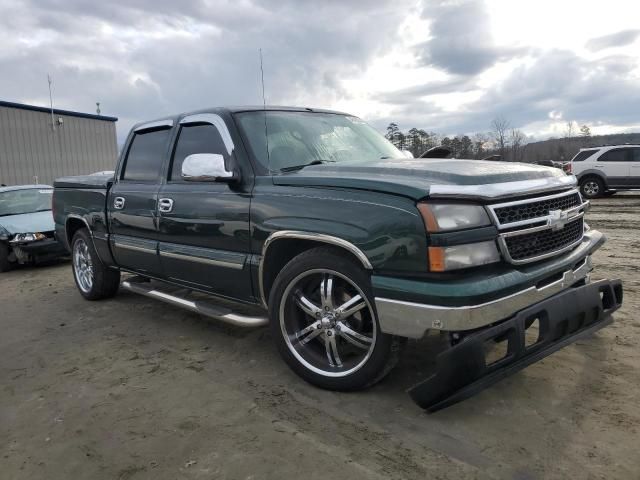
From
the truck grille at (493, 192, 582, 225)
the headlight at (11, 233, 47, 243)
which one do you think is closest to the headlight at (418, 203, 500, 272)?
the truck grille at (493, 192, 582, 225)

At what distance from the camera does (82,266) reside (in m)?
5.98

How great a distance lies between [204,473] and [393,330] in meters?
1.16

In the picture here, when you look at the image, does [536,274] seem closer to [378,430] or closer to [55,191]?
[378,430]

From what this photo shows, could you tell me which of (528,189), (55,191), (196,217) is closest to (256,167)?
(196,217)

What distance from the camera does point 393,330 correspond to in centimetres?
265

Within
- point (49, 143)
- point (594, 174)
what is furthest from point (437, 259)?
point (49, 143)

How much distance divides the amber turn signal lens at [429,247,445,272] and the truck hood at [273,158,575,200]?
0.93ft

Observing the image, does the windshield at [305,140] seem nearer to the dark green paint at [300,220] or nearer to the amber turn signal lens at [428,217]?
the dark green paint at [300,220]

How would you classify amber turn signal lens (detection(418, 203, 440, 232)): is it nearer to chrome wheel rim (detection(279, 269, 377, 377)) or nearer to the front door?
chrome wheel rim (detection(279, 269, 377, 377))

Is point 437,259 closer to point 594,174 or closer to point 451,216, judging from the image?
point 451,216

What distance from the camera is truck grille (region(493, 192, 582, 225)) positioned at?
106 inches

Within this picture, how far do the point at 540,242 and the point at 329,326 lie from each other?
132 centimetres

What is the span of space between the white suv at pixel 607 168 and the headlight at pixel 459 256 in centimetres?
1549

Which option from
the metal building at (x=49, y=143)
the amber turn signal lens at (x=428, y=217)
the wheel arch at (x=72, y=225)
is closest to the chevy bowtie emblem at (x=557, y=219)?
the amber turn signal lens at (x=428, y=217)
